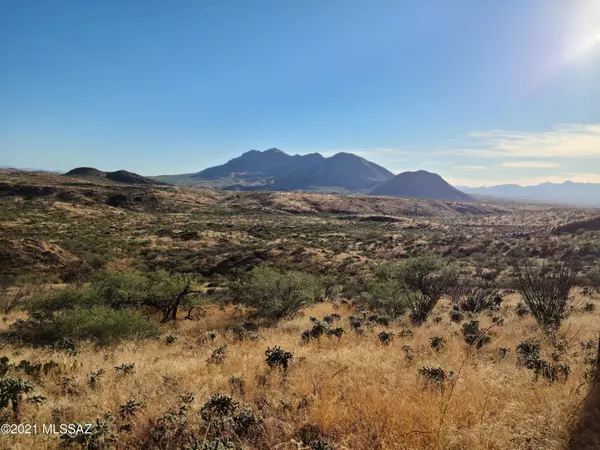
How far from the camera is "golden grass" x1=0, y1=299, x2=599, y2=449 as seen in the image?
Answer: 351cm

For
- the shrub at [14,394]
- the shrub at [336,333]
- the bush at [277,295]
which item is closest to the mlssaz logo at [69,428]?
the shrub at [14,394]

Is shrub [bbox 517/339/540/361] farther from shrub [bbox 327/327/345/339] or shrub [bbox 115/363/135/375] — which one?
shrub [bbox 115/363/135/375]

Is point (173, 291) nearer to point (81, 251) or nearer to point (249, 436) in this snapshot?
point (249, 436)

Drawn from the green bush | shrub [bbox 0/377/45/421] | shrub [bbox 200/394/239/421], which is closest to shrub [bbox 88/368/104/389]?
shrub [bbox 0/377/45/421]

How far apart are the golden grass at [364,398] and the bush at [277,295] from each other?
28.4 ft

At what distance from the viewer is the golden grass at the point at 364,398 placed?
3.51 meters

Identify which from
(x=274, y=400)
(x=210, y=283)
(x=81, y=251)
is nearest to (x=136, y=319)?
(x=274, y=400)

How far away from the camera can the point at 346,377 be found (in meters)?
5.54

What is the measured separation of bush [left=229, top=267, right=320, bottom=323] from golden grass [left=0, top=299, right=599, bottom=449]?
865cm

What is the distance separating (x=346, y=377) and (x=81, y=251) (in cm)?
3738

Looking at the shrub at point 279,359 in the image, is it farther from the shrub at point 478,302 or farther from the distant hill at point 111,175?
the distant hill at point 111,175

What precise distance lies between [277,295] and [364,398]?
42.9 feet

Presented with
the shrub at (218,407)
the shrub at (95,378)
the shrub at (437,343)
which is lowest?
the shrub at (95,378)

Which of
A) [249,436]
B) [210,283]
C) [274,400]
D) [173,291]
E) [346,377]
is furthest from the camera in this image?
[210,283]
